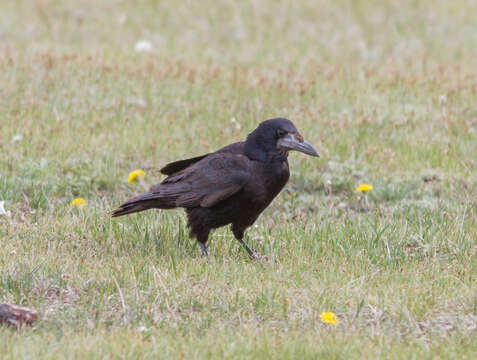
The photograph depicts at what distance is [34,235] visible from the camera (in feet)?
20.5

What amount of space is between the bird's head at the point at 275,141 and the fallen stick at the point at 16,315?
223cm

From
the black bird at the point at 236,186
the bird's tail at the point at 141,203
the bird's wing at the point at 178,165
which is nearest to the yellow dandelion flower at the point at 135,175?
the bird's wing at the point at 178,165

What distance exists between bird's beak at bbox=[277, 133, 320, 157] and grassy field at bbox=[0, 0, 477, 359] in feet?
2.21

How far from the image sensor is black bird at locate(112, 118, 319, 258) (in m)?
6.08

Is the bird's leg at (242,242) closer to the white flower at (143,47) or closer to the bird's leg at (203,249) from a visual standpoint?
the bird's leg at (203,249)

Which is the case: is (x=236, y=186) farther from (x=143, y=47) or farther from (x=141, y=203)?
(x=143, y=47)

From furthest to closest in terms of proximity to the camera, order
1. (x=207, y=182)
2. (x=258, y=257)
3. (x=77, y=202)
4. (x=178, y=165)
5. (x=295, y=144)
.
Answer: (x=77, y=202), (x=178, y=165), (x=207, y=182), (x=295, y=144), (x=258, y=257)

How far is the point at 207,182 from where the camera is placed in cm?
625

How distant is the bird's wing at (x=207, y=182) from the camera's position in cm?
608

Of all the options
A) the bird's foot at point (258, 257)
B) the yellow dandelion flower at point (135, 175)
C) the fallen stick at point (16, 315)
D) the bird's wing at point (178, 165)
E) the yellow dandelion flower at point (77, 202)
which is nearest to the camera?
the fallen stick at point (16, 315)

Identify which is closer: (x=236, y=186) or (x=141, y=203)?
(x=236, y=186)

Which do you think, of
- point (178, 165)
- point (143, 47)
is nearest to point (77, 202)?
point (178, 165)

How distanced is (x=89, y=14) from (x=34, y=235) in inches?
338

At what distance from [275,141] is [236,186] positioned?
471 mm
